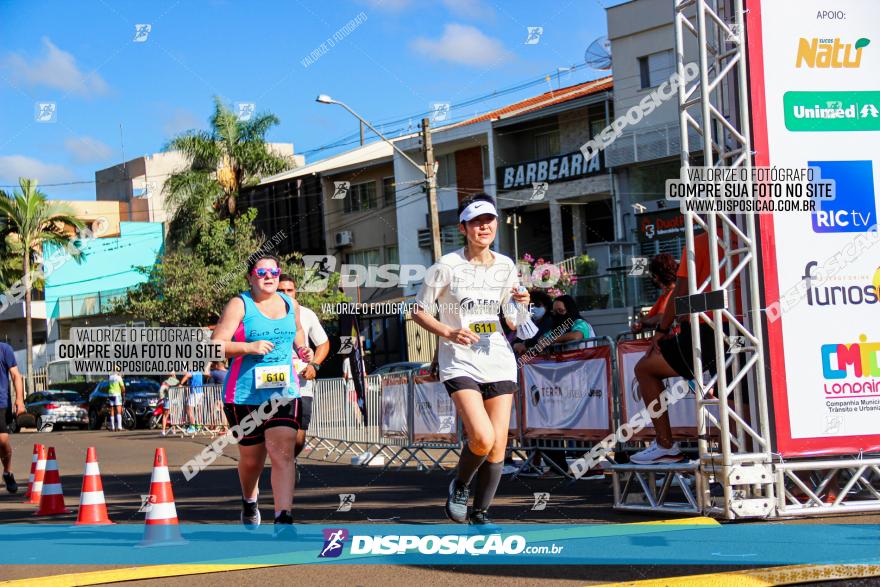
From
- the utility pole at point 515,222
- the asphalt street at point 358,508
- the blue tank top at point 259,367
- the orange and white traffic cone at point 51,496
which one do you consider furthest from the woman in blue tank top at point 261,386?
the utility pole at point 515,222

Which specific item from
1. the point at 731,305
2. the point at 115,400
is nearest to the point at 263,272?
the point at 731,305

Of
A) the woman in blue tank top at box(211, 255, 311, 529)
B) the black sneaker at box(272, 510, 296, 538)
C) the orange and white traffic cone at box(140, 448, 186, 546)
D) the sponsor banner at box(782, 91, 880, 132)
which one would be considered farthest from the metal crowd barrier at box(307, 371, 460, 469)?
the sponsor banner at box(782, 91, 880, 132)

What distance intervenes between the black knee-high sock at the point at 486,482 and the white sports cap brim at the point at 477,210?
5.09ft

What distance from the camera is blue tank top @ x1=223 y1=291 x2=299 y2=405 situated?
301 inches

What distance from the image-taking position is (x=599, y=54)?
38875mm

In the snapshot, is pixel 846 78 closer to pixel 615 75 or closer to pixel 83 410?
pixel 615 75

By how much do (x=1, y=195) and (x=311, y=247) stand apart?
13.7 m

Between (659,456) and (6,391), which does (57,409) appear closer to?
(6,391)

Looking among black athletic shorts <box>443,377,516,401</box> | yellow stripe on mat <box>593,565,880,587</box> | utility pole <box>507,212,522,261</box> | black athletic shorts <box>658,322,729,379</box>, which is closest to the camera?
yellow stripe on mat <box>593,565,880,587</box>

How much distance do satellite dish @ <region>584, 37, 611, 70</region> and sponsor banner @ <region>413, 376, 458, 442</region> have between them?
25766 millimetres

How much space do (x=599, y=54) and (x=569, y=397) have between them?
28.9 m

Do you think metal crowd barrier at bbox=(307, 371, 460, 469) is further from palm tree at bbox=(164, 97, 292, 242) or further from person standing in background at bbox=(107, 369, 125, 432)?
palm tree at bbox=(164, 97, 292, 242)

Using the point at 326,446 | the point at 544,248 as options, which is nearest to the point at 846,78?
the point at 326,446

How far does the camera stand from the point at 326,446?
800 inches
